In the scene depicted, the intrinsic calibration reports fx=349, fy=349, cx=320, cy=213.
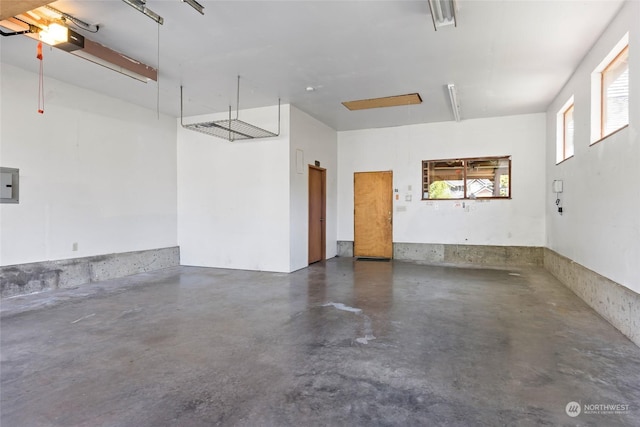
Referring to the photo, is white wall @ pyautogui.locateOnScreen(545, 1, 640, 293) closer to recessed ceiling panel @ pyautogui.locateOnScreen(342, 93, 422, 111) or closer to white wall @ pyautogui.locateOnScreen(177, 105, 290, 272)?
recessed ceiling panel @ pyautogui.locateOnScreen(342, 93, 422, 111)

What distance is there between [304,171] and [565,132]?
488 cm

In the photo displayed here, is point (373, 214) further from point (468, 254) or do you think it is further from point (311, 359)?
point (311, 359)

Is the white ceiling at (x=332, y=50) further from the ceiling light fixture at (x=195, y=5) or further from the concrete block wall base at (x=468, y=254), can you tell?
the concrete block wall base at (x=468, y=254)

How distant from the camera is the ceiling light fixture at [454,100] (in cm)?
583

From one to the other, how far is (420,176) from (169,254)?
6.04m

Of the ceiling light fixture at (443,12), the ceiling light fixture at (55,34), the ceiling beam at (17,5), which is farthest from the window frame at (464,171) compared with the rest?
the ceiling beam at (17,5)

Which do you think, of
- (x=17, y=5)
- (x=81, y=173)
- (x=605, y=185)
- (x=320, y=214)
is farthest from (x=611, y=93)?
(x=81, y=173)

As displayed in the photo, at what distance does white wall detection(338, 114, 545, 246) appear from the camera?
7.64 meters

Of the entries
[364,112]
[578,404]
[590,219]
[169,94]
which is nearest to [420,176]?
[364,112]

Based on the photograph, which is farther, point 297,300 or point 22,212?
point 22,212

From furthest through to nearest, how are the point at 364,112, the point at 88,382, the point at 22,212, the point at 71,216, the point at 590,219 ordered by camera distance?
the point at 364,112
the point at 71,216
the point at 22,212
the point at 590,219
the point at 88,382

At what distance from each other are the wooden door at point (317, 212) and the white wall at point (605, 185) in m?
4.74

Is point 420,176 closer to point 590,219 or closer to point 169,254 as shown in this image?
point 590,219

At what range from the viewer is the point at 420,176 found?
8.50 meters
